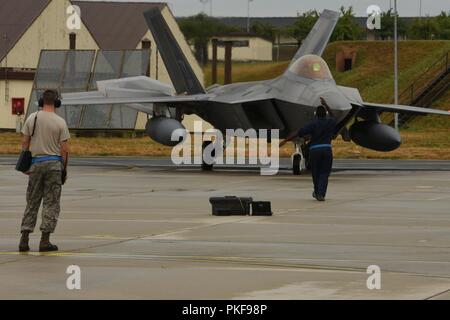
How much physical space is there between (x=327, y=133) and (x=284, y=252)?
30.5 ft

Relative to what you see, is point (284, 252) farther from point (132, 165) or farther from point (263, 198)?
point (132, 165)

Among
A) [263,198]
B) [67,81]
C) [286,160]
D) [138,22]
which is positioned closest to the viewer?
[263,198]

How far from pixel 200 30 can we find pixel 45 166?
154 feet

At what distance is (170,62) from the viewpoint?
37.0 meters

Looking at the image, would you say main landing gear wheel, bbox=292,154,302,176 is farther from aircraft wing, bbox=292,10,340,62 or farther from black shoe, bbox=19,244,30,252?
black shoe, bbox=19,244,30,252

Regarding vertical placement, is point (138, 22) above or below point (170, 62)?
above

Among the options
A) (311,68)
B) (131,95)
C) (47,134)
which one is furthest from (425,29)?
(47,134)

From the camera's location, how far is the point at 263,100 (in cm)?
3228

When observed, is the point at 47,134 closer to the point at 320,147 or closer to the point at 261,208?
the point at 261,208

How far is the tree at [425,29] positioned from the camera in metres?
113

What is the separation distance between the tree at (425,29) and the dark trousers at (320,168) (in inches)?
3573

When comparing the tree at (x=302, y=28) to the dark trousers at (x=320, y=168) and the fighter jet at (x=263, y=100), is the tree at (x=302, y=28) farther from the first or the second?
the dark trousers at (x=320, y=168)

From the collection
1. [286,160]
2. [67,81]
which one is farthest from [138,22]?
[286,160]
